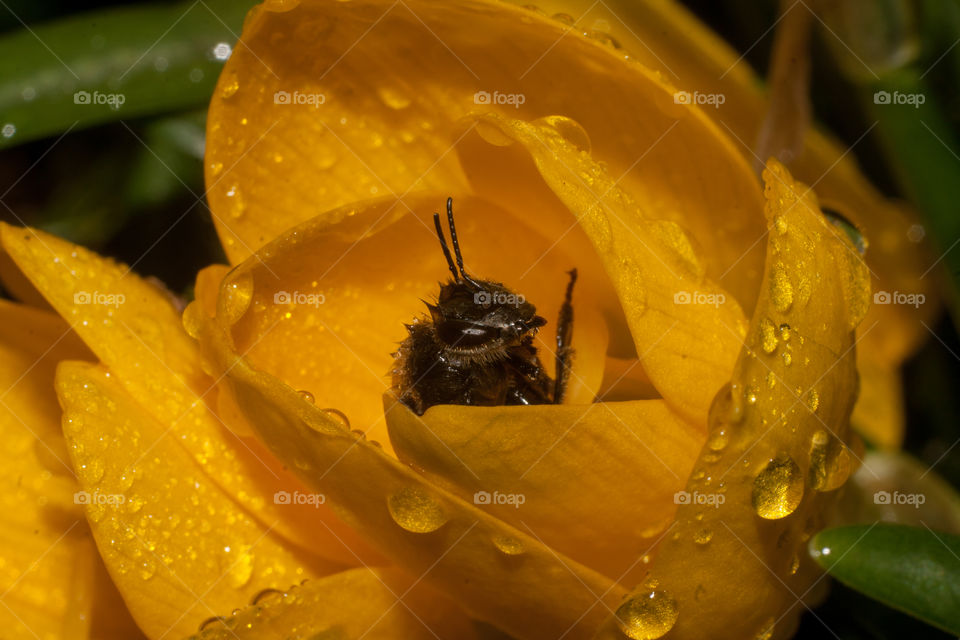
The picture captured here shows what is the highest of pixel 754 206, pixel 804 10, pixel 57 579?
pixel 804 10

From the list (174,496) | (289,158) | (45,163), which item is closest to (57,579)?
(174,496)

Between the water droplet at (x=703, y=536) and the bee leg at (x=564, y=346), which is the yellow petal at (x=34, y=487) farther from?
the water droplet at (x=703, y=536)

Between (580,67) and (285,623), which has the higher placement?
(580,67)

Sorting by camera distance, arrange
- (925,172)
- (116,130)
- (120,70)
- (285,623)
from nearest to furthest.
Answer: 1. (285,623)
2. (925,172)
3. (120,70)
4. (116,130)

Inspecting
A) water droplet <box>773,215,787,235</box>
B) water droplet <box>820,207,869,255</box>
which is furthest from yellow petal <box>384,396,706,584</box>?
water droplet <box>820,207,869,255</box>

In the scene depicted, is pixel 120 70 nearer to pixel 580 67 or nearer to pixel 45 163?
pixel 45 163
